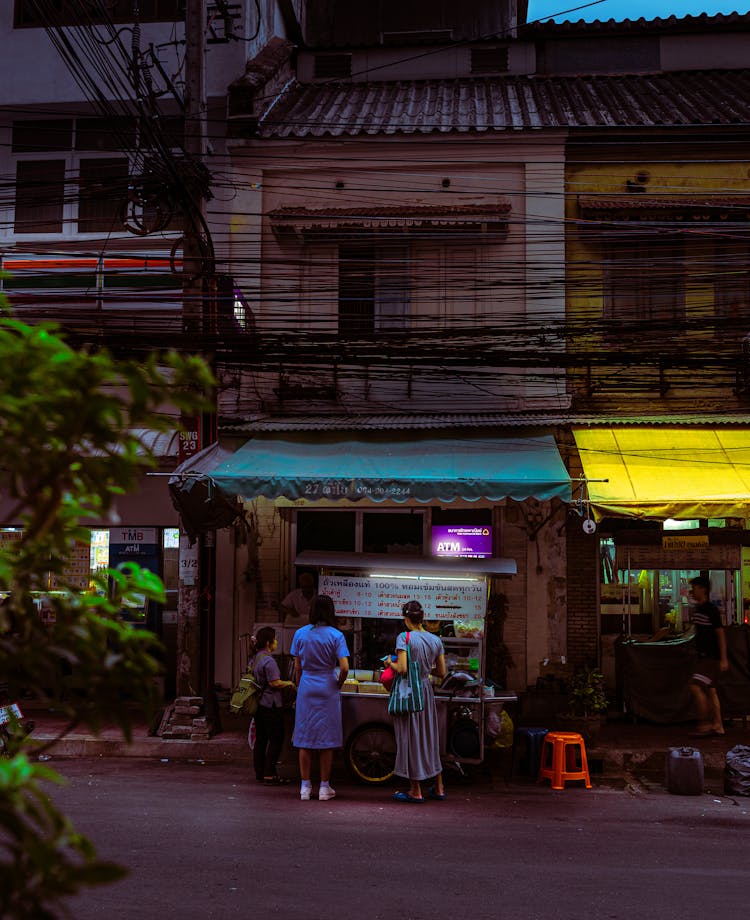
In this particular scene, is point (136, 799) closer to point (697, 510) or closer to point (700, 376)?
point (697, 510)

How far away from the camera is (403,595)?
1112cm

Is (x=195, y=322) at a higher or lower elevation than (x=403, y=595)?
higher

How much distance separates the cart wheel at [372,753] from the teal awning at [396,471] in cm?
269

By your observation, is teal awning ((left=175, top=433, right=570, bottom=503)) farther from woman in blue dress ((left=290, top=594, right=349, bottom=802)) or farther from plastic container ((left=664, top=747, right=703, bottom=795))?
plastic container ((left=664, top=747, right=703, bottom=795))

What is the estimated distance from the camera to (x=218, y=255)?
14.2 m

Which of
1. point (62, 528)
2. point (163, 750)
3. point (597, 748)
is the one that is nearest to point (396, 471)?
point (597, 748)

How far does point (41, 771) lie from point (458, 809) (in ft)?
23.8

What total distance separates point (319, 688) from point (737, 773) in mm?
4267

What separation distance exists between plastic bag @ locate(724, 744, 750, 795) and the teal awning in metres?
3.23

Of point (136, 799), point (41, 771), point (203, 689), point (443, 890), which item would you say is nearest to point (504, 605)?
point (203, 689)

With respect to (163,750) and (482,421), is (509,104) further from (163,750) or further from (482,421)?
(163,750)

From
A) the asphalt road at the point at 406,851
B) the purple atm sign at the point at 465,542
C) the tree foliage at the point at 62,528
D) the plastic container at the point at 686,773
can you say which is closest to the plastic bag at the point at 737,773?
the asphalt road at the point at 406,851

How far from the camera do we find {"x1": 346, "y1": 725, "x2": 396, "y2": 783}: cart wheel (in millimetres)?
9898

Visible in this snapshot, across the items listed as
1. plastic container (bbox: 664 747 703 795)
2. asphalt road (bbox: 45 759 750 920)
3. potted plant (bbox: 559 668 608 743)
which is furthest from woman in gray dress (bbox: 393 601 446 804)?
potted plant (bbox: 559 668 608 743)
